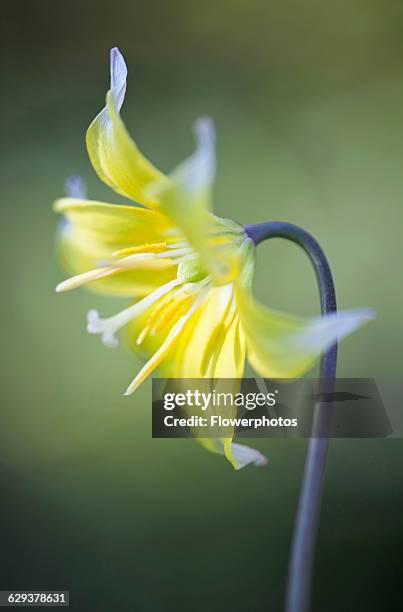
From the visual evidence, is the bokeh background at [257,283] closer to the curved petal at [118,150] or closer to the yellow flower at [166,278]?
the yellow flower at [166,278]

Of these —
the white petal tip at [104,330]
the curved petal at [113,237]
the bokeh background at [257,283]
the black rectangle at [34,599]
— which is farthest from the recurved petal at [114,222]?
the black rectangle at [34,599]

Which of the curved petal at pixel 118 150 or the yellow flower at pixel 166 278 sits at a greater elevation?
the curved petal at pixel 118 150

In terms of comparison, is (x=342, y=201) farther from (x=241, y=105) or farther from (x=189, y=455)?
(x=189, y=455)

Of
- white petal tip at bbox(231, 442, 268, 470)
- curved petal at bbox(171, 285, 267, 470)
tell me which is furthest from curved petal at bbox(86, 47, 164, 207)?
white petal tip at bbox(231, 442, 268, 470)

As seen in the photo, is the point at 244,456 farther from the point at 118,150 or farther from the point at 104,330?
the point at 118,150

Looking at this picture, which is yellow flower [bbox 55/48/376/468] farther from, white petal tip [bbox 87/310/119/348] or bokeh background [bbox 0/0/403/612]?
bokeh background [bbox 0/0/403/612]

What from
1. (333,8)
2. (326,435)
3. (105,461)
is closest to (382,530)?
(326,435)
